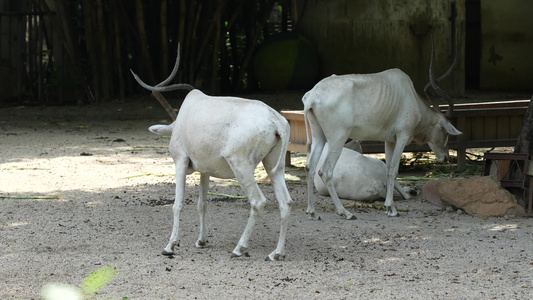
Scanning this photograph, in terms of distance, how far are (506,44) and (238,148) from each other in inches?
519

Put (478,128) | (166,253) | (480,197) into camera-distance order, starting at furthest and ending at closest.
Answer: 1. (478,128)
2. (480,197)
3. (166,253)

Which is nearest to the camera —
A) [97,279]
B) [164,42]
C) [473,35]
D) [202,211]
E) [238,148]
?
[97,279]

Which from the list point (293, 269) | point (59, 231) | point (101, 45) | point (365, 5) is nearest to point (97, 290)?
point (293, 269)

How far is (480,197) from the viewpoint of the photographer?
24.4ft

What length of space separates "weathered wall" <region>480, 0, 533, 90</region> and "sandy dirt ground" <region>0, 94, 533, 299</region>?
354 inches

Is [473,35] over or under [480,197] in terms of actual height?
over

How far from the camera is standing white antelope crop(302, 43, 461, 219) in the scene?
734cm

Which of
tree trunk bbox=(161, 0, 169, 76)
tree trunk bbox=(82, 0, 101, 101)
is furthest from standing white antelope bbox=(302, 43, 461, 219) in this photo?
tree trunk bbox=(82, 0, 101, 101)

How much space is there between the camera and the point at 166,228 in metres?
6.83

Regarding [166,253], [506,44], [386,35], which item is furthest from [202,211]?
[506,44]

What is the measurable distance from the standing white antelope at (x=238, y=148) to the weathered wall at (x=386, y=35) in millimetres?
10308

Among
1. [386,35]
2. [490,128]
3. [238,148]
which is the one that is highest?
[386,35]

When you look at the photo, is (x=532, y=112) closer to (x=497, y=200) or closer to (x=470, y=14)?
(x=497, y=200)

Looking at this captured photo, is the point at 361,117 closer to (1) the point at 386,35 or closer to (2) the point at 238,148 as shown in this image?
(2) the point at 238,148
